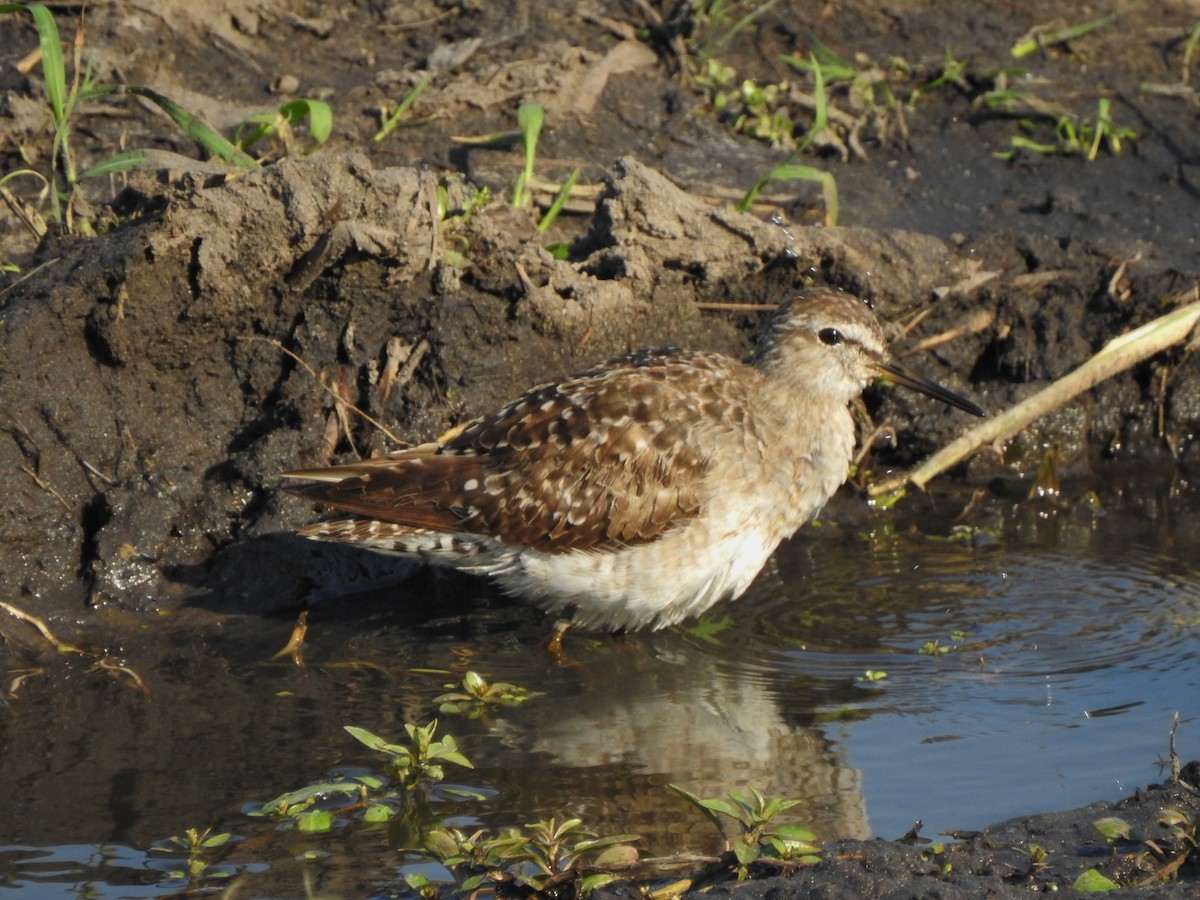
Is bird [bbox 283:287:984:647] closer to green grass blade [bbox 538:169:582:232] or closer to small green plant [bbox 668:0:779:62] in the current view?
green grass blade [bbox 538:169:582:232]

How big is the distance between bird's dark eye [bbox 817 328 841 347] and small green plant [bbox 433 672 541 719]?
207 cm

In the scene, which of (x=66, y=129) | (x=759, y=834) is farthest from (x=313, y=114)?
(x=759, y=834)

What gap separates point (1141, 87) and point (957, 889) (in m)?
7.13

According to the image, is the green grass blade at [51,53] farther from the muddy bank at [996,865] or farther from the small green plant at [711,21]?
the muddy bank at [996,865]

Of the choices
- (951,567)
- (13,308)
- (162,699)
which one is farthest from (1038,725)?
(13,308)

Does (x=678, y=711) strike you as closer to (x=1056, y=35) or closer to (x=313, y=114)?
(x=313, y=114)

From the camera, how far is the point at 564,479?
6250mm

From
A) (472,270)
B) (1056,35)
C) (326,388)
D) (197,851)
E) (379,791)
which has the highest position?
(1056,35)

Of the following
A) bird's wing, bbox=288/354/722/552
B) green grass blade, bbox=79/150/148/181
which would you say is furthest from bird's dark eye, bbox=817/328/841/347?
green grass blade, bbox=79/150/148/181

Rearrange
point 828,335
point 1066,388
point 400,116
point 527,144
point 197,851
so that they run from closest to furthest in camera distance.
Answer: point 197,851, point 828,335, point 1066,388, point 527,144, point 400,116

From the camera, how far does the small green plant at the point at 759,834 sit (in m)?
4.24

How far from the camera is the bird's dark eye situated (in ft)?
22.2

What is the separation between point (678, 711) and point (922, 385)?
2112 millimetres

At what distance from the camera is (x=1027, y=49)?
10.0 meters
